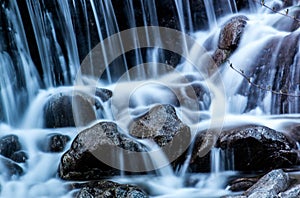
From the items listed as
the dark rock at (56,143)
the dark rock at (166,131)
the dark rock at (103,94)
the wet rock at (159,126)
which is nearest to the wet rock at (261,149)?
the dark rock at (166,131)

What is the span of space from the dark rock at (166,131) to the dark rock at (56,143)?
35.5 inches

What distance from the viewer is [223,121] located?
19.4 feet

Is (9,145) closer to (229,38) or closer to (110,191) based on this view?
(110,191)

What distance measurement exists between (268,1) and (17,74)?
4791 millimetres

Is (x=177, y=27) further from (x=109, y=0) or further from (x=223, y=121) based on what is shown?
(x=223, y=121)

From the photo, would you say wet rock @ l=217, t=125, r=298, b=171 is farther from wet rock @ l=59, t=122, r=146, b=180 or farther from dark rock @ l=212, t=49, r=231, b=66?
dark rock @ l=212, t=49, r=231, b=66

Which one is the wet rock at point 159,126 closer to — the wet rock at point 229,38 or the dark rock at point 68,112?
the dark rock at point 68,112

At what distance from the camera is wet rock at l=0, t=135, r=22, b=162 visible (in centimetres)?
547

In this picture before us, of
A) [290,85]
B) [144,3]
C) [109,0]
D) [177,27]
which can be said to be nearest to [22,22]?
[109,0]

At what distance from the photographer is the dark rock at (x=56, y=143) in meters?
5.66

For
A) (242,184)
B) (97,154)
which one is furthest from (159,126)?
(242,184)

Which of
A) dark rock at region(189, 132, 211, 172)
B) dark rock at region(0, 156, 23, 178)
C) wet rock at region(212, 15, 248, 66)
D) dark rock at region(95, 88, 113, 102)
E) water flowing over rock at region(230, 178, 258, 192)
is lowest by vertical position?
water flowing over rock at region(230, 178, 258, 192)

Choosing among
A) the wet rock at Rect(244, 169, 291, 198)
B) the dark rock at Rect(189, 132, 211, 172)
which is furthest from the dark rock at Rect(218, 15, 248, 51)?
the wet rock at Rect(244, 169, 291, 198)

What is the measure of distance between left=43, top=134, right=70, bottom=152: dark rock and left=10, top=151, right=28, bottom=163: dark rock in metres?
0.28
